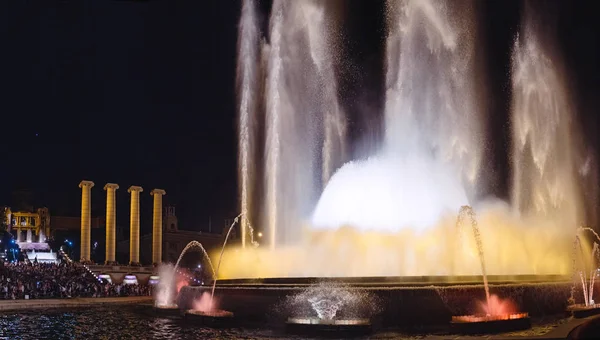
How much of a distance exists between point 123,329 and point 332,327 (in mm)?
7418

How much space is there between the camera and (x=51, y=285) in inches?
1652

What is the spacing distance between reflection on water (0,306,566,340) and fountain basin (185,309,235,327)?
32 centimetres

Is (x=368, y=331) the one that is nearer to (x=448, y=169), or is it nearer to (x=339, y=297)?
(x=339, y=297)

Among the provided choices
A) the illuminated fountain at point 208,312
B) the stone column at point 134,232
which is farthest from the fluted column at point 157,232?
the illuminated fountain at point 208,312

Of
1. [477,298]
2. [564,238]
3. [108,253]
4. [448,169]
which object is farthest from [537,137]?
[108,253]

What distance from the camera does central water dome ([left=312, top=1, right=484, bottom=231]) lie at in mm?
32750

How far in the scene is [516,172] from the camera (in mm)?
43562

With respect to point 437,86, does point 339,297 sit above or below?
below

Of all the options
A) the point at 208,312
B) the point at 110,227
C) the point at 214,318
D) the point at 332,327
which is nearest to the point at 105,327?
the point at 208,312

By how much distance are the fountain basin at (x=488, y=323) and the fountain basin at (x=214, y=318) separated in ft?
23.4

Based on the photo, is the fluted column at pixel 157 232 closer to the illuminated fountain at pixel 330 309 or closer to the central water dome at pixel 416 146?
the central water dome at pixel 416 146

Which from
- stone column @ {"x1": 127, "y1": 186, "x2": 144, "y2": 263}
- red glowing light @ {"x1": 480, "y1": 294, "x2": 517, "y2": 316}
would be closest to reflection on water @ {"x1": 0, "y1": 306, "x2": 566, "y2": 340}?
red glowing light @ {"x1": 480, "y1": 294, "x2": 517, "y2": 316}

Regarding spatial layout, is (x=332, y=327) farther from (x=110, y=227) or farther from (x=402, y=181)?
(x=110, y=227)

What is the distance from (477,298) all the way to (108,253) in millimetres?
57109
